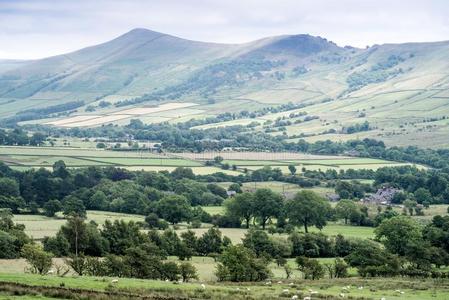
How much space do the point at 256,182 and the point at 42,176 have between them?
40604 mm

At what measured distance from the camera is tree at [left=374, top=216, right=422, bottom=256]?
79.6 meters

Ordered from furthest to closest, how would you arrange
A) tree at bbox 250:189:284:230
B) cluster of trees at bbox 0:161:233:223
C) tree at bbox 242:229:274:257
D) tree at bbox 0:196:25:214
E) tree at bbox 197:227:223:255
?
tree at bbox 0:196:25:214 < cluster of trees at bbox 0:161:233:223 < tree at bbox 250:189:284:230 < tree at bbox 197:227:223:255 < tree at bbox 242:229:274:257

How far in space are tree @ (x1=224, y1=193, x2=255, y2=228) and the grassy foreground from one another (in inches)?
1643

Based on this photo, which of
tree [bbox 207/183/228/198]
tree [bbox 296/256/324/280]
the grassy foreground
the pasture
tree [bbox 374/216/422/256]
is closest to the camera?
the grassy foreground

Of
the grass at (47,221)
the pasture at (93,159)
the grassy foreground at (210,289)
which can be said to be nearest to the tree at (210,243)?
the grass at (47,221)

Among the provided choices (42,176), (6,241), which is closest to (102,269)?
(6,241)

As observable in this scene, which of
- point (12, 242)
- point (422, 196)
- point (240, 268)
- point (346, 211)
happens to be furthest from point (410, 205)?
point (12, 242)

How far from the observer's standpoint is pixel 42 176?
430ft

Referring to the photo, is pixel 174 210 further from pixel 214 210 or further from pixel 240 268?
pixel 240 268

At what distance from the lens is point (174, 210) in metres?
107

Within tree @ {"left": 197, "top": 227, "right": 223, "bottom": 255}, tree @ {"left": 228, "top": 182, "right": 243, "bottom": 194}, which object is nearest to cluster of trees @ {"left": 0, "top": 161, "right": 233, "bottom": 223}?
tree @ {"left": 228, "top": 182, "right": 243, "bottom": 194}

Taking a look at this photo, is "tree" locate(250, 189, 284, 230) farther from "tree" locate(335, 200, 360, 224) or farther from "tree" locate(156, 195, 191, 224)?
"tree" locate(335, 200, 360, 224)

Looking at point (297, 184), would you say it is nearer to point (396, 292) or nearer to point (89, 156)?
point (89, 156)

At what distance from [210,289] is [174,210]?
2232 inches
